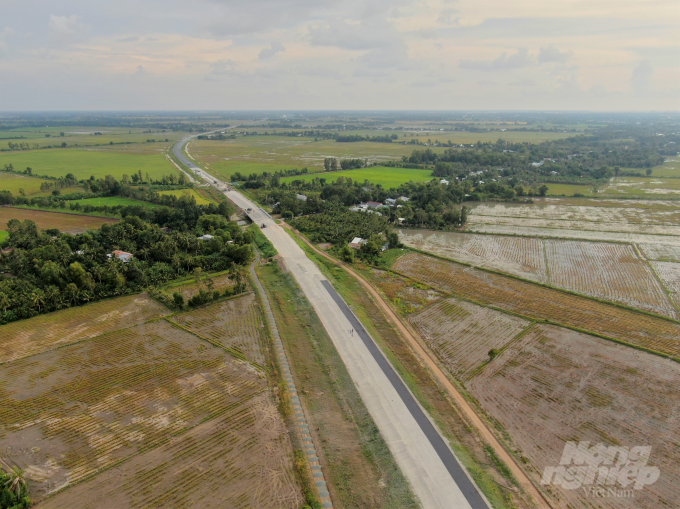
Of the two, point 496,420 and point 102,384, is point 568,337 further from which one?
point 102,384

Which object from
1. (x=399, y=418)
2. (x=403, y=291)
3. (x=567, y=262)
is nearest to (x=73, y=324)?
(x=399, y=418)

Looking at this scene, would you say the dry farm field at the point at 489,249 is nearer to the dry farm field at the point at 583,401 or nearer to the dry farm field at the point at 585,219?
the dry farm field at the point at 585,219

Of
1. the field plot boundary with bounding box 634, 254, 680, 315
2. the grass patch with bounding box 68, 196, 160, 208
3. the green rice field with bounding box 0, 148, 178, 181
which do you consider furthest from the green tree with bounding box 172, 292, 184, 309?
the green rice field with bounding box 0, 148, 178, 181

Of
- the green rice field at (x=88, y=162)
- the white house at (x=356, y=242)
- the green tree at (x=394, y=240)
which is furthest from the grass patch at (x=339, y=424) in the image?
the green rice field at (x=88, y=162)

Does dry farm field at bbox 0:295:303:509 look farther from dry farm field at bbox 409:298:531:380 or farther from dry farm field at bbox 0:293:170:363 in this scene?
dry farm field at bbox 409:298:531:380

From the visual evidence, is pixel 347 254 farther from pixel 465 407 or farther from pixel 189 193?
pixel 189 193

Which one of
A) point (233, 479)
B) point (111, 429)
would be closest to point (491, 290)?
point (233, 479)
